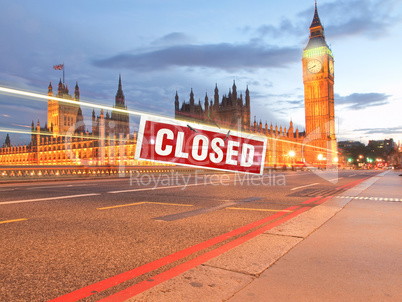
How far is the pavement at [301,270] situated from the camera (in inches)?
97.0

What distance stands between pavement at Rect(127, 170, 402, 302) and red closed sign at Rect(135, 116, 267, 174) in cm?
5268

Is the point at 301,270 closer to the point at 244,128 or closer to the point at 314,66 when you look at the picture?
the point at 244,128

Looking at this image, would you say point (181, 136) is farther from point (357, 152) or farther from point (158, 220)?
point (158, 220)

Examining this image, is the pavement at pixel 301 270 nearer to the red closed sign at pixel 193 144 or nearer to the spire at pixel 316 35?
the red closed sign at pixel 193 144

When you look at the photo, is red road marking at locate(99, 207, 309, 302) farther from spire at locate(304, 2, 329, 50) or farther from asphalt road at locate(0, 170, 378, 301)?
spire at locate(304, 2, 329, 50)

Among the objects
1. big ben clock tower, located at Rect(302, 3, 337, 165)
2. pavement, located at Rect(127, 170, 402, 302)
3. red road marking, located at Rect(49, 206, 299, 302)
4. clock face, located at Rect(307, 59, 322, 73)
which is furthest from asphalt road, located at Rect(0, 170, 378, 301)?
clock face, located at Rect(307, 59, 322, 73)

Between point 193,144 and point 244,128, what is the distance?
1448cm

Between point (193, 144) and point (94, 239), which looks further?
point (193, 144)

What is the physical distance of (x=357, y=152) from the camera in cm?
11044

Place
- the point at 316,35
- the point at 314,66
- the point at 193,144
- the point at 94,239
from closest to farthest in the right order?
the point at 94,239, the point at 193,144, the point at 314,66, the point at 316,35

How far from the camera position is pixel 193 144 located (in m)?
82.7

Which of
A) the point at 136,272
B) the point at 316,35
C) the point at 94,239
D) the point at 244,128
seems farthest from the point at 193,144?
the point at 136,272

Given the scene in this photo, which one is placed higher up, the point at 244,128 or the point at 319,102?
the point at 319,102

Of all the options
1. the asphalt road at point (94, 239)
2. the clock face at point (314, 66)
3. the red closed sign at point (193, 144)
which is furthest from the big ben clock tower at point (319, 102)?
the asphalt road at point (94, 239)
